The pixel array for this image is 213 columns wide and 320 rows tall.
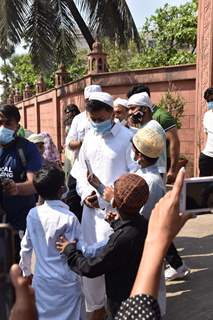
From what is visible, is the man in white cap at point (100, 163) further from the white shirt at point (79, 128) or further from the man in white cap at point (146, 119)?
the white shirt at point (79, 128)

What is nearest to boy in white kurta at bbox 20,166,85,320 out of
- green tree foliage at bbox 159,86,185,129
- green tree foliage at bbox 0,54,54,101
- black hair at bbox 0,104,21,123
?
black hair at bbox 0,104,21,123

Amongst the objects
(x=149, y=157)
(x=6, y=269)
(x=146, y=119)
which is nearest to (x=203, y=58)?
(x=146, y=119)

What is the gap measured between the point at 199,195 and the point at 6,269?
133 centimetres

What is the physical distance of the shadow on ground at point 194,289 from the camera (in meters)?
3.32

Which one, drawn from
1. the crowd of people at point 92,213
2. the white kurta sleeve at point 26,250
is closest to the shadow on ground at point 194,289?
the crowd of people at point 92,213

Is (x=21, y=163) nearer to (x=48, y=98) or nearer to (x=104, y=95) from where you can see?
(x=104, y=95)

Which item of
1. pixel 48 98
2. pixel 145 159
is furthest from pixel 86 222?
A: pixel 48 98

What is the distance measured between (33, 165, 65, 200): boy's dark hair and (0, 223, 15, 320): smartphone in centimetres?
169

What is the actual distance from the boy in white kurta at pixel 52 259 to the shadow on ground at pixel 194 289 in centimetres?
96

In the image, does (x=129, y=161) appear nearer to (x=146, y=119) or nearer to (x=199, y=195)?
(x=146, y=119)

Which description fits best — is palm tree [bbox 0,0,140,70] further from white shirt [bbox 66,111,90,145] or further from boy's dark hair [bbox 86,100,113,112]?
boy's dark hair [bbox 86,100,113,112]

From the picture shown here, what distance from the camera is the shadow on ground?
131 inches

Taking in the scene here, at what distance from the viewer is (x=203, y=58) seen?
25.1 ft

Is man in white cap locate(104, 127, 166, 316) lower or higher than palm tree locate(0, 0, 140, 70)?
lower
